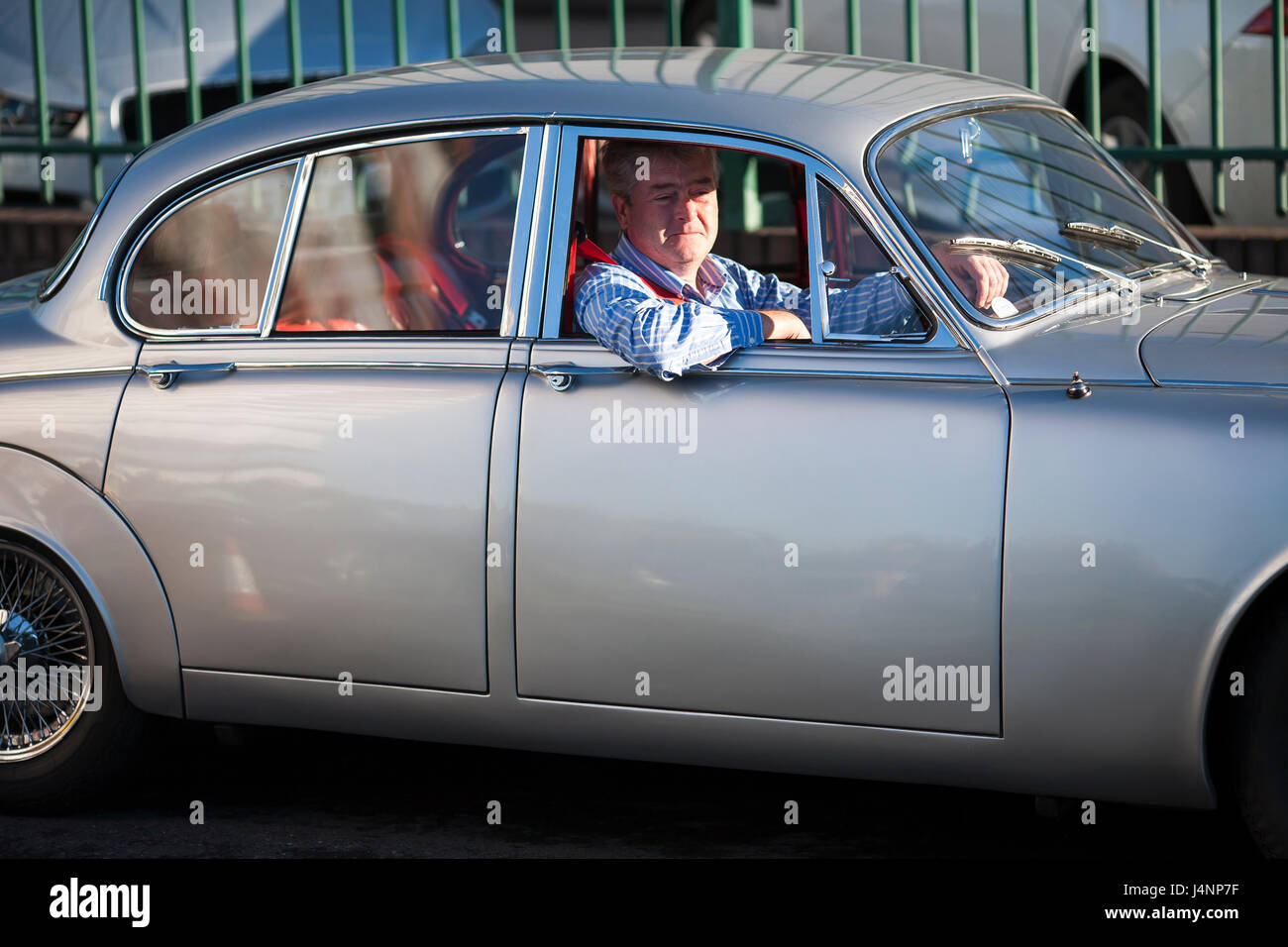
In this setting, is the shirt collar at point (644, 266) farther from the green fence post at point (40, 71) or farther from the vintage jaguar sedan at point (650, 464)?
the green fence post at point (40, 71)

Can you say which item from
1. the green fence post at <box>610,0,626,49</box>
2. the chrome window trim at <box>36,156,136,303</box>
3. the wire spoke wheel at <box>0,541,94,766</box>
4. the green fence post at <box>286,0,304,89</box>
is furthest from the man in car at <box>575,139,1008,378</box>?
the green fence post at <box>286,0,304,89</box>

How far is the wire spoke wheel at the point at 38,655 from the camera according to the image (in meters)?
4.39

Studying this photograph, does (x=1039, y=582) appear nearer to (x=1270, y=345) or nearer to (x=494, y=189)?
(x=1270, y=345)

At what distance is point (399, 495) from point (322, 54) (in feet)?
16.6

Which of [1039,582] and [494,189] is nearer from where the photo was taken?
[1039,582]

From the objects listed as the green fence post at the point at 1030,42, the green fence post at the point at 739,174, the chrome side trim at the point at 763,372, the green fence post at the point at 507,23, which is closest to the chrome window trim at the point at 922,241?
the chrome side trim at the point at 763,372

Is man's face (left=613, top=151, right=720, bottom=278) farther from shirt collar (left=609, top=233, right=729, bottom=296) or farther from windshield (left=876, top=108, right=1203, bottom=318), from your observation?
windshield (left=876, top=108, right=1203, bottom=318)

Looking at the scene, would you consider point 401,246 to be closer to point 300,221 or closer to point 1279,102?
point 300,221

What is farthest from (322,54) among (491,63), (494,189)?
(491,63)

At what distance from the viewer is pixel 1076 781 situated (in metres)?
3.53

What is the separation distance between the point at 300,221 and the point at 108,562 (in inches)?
37.1

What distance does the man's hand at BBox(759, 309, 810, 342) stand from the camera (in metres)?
3.80

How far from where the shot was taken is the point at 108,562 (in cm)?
425

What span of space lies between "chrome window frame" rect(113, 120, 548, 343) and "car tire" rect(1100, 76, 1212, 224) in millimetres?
4353
